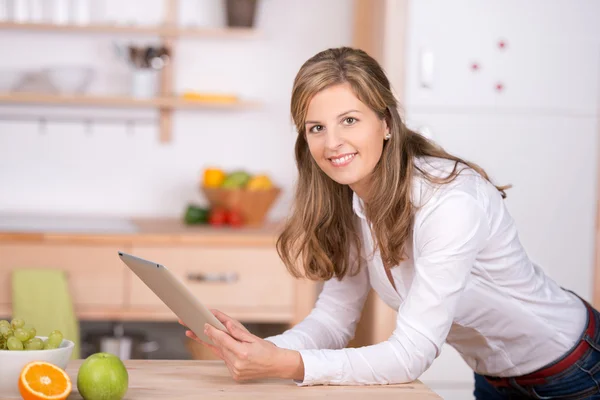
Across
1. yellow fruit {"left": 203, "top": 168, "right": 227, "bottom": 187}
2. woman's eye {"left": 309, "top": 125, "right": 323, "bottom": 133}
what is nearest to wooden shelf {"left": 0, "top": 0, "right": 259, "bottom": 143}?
yellow fruit {"left": 203, "top": 168, "right": 227, "bottom": 187}

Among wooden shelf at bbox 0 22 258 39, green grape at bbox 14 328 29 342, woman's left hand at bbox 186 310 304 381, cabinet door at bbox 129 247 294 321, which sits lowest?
cabinet door at bbox 129 247 294 321

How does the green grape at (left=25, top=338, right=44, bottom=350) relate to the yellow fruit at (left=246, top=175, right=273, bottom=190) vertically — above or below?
above

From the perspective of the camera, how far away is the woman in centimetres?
138

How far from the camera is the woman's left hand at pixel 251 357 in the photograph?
133 centimetres

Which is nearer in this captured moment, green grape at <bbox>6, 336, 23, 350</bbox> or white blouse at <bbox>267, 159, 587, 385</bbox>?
green grape at <bbox>6, 336, 23, 350</bbox>

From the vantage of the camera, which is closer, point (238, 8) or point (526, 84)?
point (526, 84)

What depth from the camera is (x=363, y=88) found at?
5.00 feet

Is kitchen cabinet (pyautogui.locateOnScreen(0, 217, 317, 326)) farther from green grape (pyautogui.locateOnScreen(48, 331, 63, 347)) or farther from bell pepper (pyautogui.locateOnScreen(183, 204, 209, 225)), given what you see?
green grape (pyautogui.locateOnScreen(48, 331, 63, 347))

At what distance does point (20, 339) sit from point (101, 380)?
16cm

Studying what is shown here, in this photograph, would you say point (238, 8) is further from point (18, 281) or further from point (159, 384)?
point (159, 384)

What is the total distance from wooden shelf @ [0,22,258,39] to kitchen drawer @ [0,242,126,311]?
0.94 metres

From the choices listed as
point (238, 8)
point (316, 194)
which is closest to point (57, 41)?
point (238, 8)

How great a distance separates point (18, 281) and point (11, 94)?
0.84 meters

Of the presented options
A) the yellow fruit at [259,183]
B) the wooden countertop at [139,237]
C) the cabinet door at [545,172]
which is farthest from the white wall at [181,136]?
the cabinet door at [545,172]
